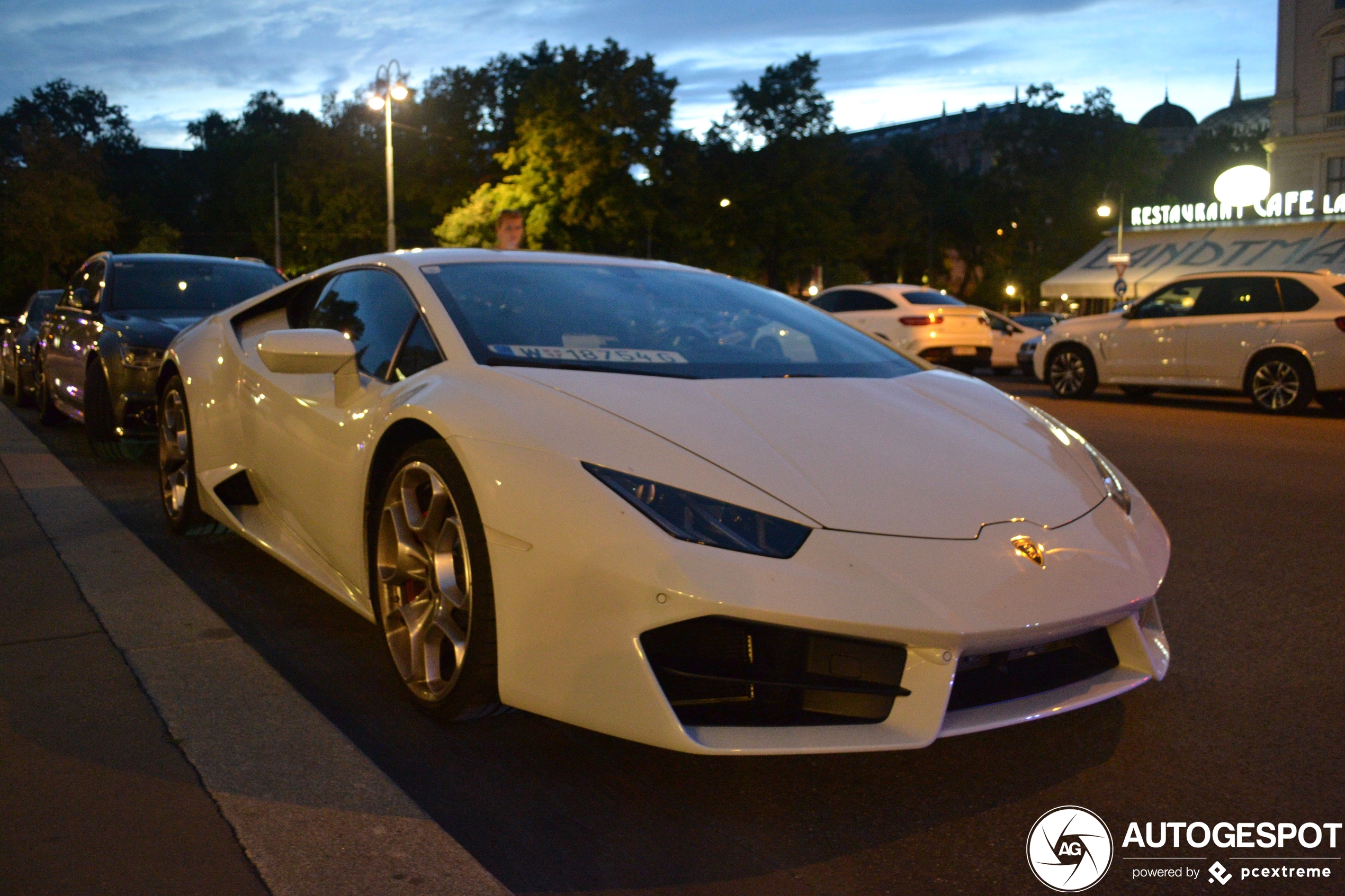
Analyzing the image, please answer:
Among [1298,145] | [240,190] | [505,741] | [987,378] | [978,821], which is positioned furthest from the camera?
[240,190]

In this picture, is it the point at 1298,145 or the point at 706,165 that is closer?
the point at 1298,145

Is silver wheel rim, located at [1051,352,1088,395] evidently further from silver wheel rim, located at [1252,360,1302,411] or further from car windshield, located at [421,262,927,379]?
car windshield, located at [421,262,927,379]

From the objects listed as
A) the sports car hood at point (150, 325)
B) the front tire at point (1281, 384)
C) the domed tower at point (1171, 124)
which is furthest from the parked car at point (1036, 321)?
the domed tower at point (1171, 124)

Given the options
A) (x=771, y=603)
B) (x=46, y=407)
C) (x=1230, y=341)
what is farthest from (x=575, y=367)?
(x=1230, y=341)

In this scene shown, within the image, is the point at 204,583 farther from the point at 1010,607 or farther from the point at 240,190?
the point at 240,190

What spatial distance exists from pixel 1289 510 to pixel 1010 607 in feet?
15.5

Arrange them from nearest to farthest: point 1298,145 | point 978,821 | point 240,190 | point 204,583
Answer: point 978,821
point 204,583
point 1298,145
point 240,190

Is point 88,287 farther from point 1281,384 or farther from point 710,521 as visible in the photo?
point 1281,384

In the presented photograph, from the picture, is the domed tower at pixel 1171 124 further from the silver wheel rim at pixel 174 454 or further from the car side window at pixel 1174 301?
the silver wheel rim at pixel 174 454

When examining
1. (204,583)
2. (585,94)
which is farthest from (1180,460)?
(585,94)

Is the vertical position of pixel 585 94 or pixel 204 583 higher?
pixel 585 94

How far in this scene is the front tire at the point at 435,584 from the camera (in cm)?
284

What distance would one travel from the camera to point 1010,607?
2.50m

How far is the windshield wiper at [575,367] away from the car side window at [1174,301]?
12.5 m
